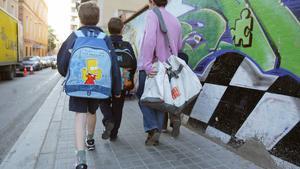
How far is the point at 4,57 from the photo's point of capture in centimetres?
1482

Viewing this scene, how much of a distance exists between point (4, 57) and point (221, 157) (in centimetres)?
1452

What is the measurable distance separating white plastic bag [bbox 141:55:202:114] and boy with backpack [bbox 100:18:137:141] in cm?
54

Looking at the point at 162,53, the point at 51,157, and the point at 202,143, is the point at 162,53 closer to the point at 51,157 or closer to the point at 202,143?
the point at 202,143

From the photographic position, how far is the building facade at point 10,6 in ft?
114

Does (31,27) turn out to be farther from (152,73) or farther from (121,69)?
(152,73)

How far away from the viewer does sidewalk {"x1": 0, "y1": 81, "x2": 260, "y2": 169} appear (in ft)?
10.7

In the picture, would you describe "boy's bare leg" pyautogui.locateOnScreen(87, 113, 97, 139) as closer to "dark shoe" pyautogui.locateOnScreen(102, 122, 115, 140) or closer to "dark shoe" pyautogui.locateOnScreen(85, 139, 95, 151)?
"dark shoe" pyautogui.locateOnScreen(85, 139, 95, 151)

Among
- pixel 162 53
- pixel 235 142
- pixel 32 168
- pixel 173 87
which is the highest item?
pixel 162 53

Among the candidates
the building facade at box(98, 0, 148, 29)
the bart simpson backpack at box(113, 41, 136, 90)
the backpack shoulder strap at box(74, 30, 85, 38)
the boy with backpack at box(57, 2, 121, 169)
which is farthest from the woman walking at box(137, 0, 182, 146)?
the building facade at box(98, 0, 148, 29)

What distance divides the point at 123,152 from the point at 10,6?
136 feet

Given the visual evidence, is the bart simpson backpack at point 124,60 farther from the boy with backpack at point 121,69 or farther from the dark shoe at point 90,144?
the dark shoe at point 90,144

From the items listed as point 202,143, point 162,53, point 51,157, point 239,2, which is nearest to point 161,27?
point 162,53

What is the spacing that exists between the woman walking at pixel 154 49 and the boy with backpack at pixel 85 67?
626mm

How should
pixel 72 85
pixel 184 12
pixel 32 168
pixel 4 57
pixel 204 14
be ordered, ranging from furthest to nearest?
pixel 4 57 < pixel 184 12 < pixel 204 14 < pixel 32 168 < pixel 72 85
